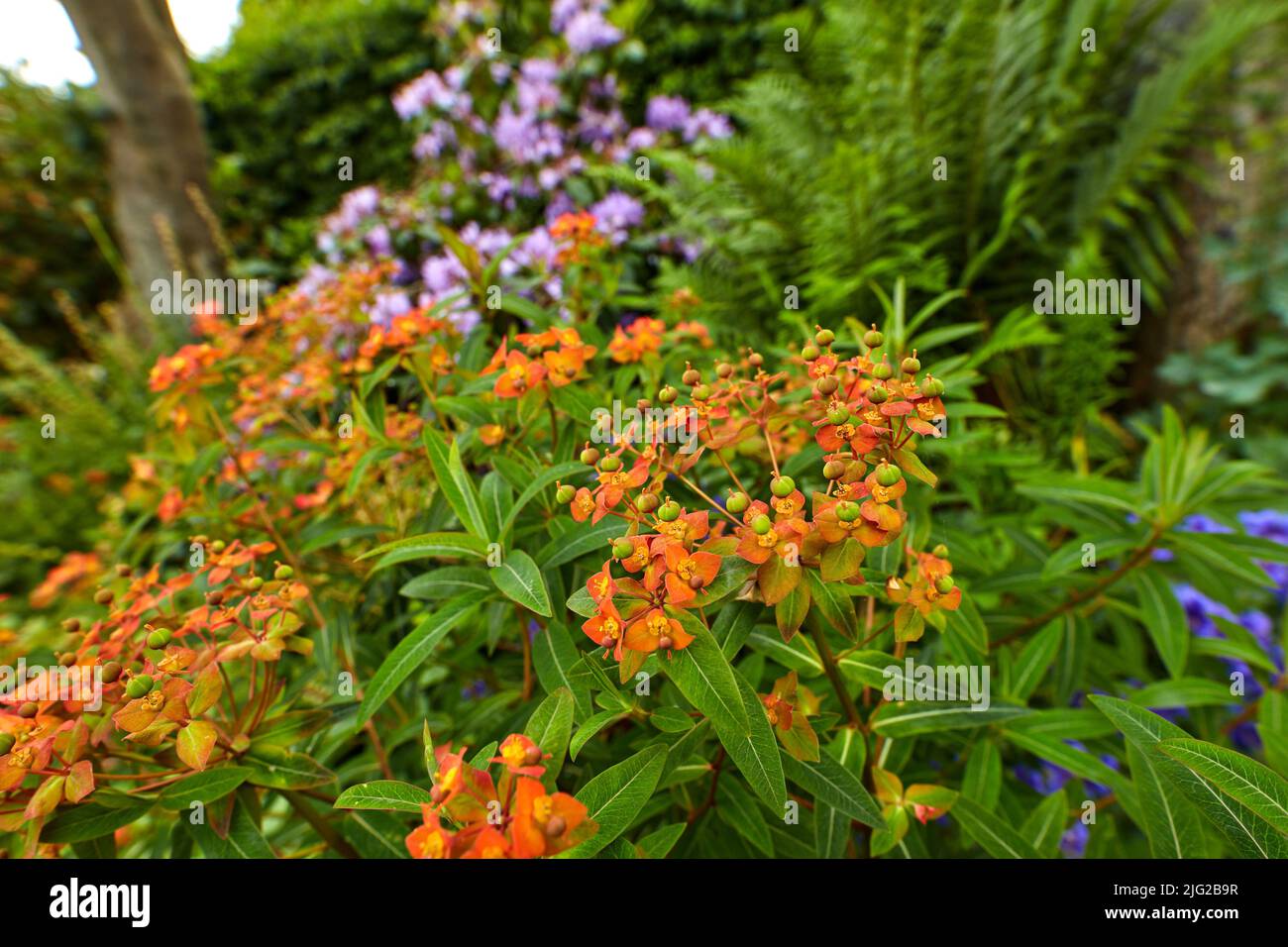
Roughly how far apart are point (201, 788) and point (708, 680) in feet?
1.91

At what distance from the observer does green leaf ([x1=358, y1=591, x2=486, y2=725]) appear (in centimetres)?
73

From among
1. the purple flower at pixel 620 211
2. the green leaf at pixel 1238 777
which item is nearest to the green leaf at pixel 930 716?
the green leaf at pixel 1238 777

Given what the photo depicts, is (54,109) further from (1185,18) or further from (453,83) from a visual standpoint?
(1185,18)

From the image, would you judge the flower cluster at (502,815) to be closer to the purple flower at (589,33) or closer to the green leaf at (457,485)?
the green leaf at (457,485)

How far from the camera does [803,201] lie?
87.7 inches

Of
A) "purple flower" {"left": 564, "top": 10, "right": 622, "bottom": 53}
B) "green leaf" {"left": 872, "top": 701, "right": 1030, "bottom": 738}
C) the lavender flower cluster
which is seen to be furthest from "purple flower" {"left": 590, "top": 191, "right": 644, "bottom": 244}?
"green leaf" {"left": 872, "top": 701, "right": 1030, "bottom": 738}

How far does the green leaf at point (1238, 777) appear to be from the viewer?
60cm

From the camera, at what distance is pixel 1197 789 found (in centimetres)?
64

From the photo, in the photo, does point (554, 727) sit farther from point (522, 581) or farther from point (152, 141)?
point (152, 141)

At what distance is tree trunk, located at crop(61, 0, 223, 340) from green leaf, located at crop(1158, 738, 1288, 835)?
4.43m

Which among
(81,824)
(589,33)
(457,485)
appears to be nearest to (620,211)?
(589,33)

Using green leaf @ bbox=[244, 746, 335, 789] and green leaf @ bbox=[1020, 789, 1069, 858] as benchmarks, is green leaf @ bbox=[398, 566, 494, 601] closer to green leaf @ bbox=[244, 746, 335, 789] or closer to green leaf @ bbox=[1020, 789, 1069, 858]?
green leaf @ bbox=[244, 746, 335, 789]

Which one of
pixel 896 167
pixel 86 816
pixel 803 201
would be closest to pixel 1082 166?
pixel 896 167
